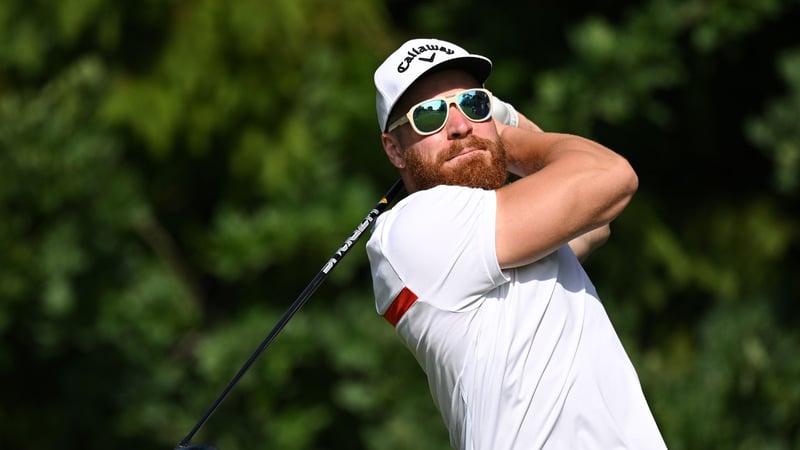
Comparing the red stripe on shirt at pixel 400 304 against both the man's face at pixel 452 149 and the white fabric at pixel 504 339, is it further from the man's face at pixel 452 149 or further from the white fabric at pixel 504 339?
the man's face at pixel 452 149

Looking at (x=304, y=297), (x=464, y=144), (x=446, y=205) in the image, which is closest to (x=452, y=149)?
(x=464, y=144)

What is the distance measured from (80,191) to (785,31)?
167 inches

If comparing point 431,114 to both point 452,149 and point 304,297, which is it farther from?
point 304,297

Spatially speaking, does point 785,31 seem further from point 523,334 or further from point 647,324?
point 523,334

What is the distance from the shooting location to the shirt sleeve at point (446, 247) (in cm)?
231

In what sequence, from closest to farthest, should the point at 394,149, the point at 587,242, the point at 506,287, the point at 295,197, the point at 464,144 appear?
the point at 506,287 < the point at 464,144 < the point at 394,149 < the point at 587,242 < the point at 295,197

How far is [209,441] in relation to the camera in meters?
7.36

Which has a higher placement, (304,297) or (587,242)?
(304,297)

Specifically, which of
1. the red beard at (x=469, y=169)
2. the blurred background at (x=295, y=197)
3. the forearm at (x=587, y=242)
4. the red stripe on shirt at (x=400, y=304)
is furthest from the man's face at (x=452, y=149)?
the blurred background at (x=295, y=197)

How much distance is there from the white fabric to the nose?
0.40ft

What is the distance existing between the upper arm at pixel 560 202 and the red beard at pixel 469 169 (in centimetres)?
11

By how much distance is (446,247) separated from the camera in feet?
7.64

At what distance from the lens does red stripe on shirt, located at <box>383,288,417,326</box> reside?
2.38 metres

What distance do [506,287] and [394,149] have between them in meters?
0.44
